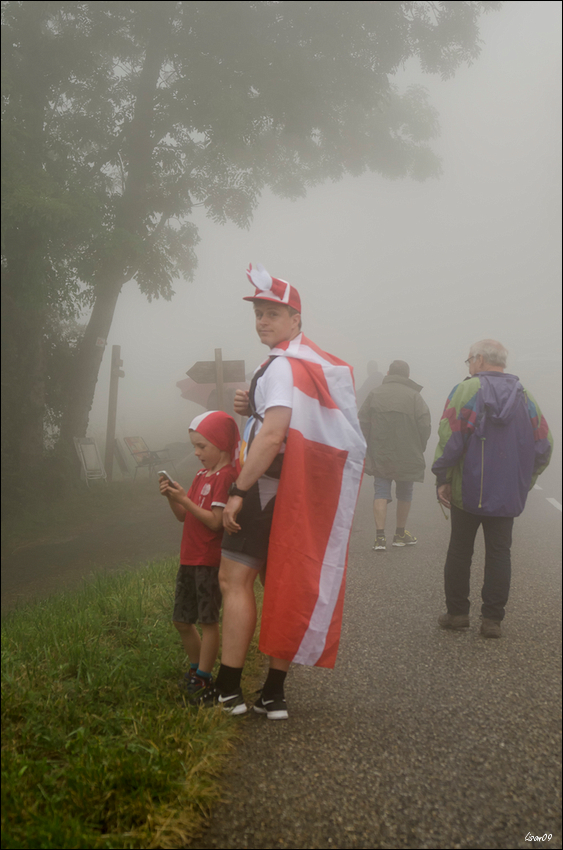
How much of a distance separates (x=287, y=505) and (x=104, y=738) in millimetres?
1149

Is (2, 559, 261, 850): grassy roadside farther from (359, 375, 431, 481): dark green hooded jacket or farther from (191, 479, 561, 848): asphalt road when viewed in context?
(359, 375, 431, 481): dark green hooded jacket

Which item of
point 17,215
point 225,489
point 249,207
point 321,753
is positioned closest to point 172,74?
point 249,207

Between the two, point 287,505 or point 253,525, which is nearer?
point 287,505

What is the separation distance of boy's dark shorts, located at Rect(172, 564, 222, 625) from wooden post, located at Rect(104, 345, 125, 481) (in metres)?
8.65

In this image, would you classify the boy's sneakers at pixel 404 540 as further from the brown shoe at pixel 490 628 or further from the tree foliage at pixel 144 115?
the tree foliage at pixel 144 115

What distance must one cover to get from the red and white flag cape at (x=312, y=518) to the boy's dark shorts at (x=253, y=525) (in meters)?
0.10

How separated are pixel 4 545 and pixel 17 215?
179 inches

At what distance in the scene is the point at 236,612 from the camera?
285cm

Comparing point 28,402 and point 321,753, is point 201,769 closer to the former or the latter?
point 321,753

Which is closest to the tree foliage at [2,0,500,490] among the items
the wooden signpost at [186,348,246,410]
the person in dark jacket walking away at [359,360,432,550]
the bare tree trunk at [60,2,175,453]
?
the bare tree trunk at [60,2,175,453]

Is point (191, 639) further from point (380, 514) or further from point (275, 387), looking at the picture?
point (380, 514)

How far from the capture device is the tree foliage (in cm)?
917

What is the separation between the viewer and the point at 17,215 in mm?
8469

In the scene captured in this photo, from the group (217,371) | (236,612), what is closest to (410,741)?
(236,612)
